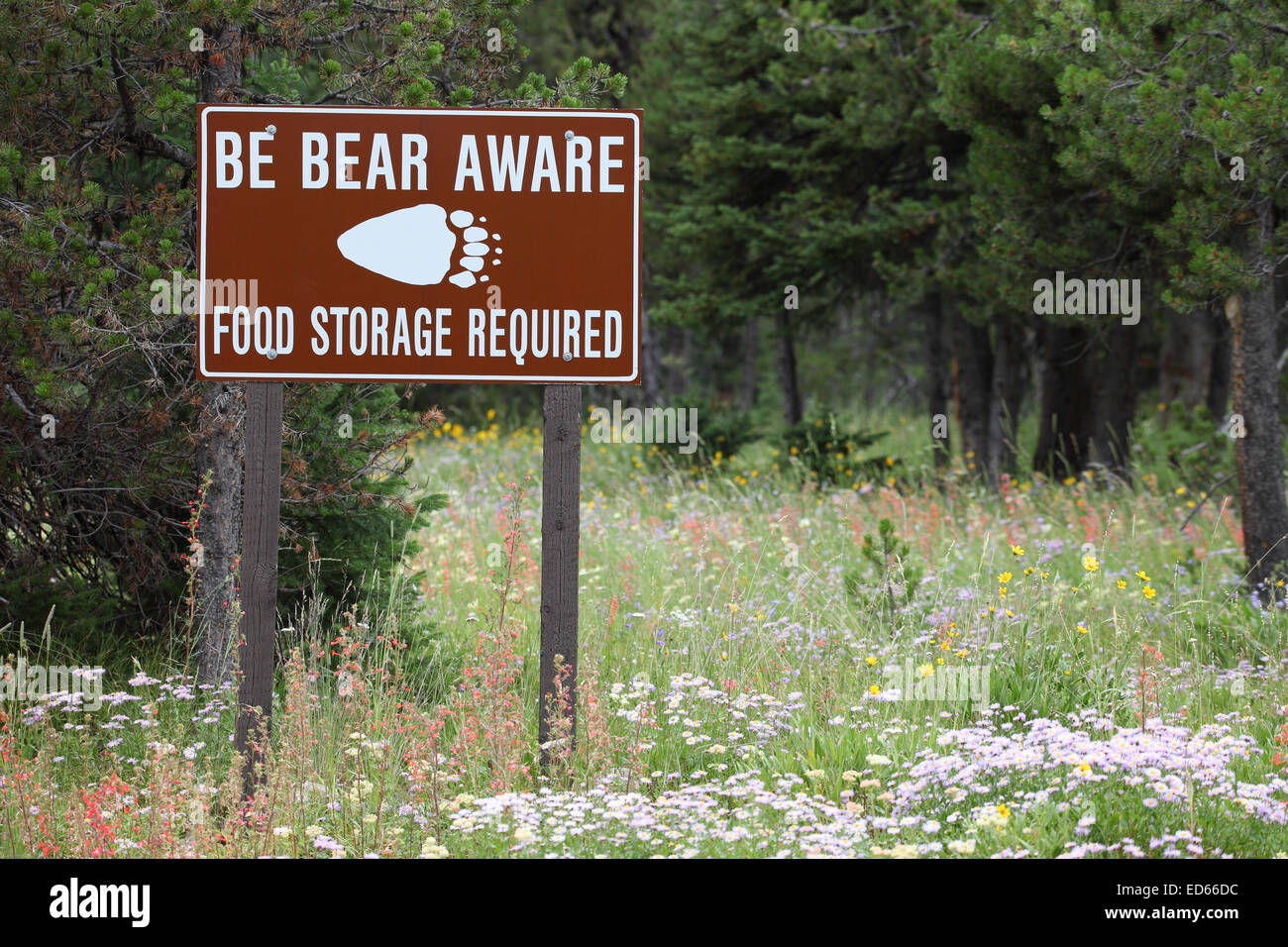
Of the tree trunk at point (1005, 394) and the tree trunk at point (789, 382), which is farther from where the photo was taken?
the tree trunk at point (789, 382)

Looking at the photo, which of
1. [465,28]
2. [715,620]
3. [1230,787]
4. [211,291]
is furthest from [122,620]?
[1230,787]

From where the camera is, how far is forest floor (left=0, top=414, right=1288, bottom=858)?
3.84 meters

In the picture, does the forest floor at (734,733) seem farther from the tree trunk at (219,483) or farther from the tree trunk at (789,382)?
the tree trunk at (789,382)

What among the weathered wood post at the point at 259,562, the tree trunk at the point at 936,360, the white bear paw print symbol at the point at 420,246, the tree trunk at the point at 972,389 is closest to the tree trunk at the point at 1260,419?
the white bear paw print symbol at the point at 420,246

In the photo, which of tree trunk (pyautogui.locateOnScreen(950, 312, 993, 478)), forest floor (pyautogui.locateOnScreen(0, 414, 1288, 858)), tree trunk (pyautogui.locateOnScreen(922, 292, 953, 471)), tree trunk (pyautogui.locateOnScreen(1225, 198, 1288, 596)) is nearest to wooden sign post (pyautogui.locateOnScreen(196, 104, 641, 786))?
forest floor (pyautogui.locateOnScreen(0, 414, 1288, 858))

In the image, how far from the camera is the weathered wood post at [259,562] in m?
4.45

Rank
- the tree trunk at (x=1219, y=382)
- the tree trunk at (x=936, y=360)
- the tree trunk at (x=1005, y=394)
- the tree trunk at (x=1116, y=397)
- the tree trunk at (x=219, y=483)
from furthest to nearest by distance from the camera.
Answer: the tree trunk at (x=1219, y=382), the tree trunk at (x=936, y=360), the tree trunk at (x=1005, y=394), the tree trunk at (x=1116, y=397), the tree trunk at (x=219, y=483)

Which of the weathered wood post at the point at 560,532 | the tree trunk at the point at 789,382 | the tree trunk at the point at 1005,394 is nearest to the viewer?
the weathered wood post at the point at 560,532

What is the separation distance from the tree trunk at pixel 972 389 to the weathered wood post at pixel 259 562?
1029 centimetres

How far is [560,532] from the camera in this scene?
467 cm

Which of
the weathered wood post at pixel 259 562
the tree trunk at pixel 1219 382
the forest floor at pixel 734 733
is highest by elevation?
the tree trunk at pixel 1219 382

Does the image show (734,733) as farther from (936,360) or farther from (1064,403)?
(936,360)

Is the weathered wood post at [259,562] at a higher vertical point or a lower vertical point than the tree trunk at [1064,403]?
lower
